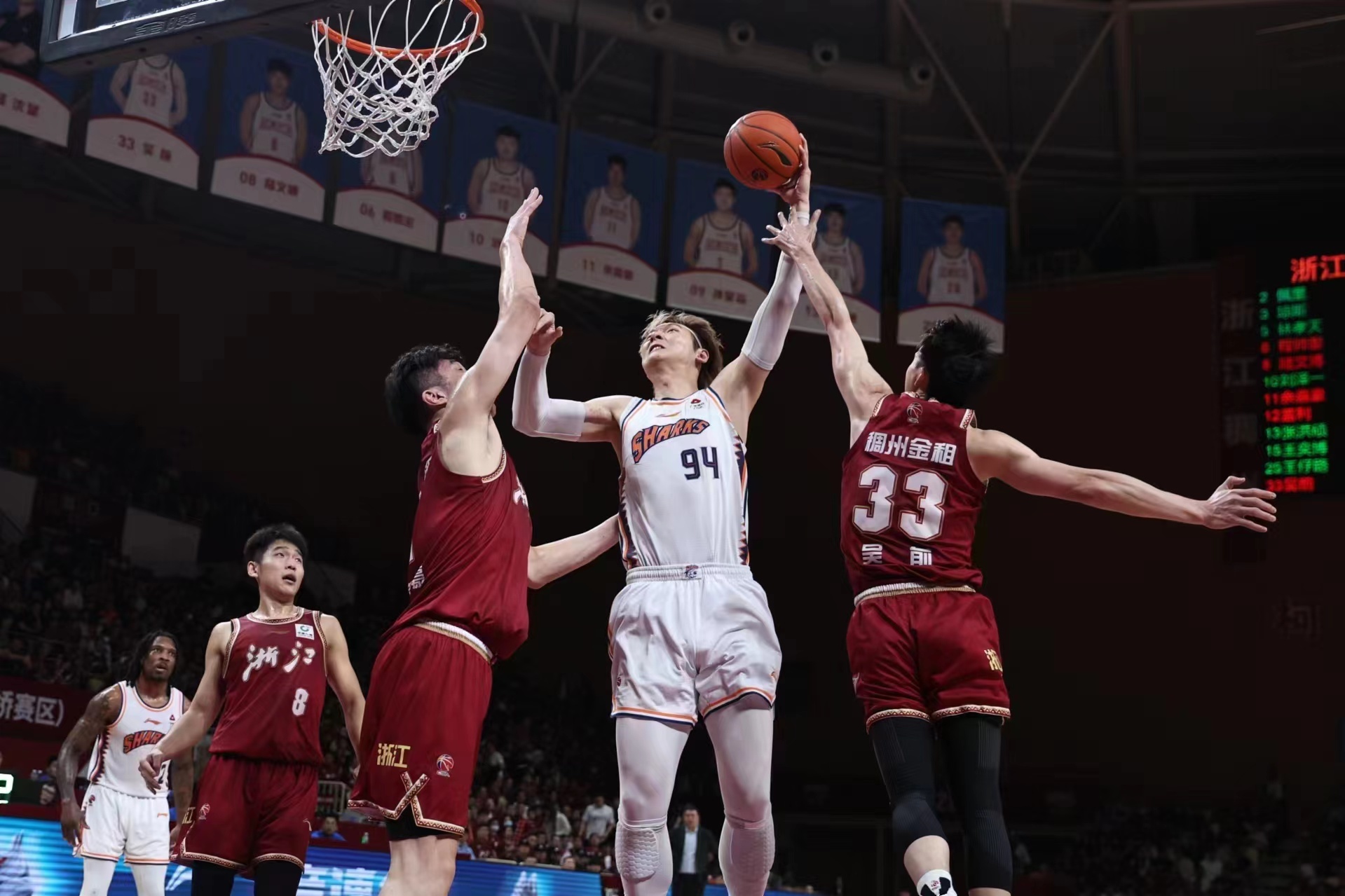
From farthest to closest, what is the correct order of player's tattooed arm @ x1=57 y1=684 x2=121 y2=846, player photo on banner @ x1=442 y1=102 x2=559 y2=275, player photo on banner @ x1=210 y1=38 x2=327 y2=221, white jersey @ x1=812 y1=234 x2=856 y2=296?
white jersey @ x1=812 y1=234 x2=856 y2=296, player photo on banner @ x1=442 y1=102 x2=559 y2=275, player photo on banner @ x1=210 y1=38 x2=327 y2=221, player's tattooed arm @ x1=57 y1=684 x2=121 y2=846

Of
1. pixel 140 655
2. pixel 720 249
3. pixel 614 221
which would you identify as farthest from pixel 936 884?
pixel 720 249

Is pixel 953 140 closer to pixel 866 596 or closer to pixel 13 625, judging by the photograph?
pixel 13 625

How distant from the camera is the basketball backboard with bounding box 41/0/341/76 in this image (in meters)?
6.33

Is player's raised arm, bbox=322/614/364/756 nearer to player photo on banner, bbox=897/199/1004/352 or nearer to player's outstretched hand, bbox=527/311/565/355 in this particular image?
player's outstretched hand, bbox=527/311/565/355

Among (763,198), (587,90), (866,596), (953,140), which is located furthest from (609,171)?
(866,596)

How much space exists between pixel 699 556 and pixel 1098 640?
18.7m

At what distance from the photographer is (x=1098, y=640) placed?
22250mm

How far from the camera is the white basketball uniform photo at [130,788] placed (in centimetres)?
842

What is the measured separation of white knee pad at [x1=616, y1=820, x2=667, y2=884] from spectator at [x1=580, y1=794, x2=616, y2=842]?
13.7m

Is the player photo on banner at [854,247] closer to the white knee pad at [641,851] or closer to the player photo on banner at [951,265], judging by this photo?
the player photo on banner at [951,265]

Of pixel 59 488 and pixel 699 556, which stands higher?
pixel 59 488

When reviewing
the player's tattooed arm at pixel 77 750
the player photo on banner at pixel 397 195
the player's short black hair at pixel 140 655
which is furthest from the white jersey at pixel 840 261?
the player's tattooed arm at pixel 77 750

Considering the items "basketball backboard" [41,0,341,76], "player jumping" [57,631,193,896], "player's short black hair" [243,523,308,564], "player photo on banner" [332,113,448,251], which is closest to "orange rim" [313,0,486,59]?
"basketball backboard" [41,0,341,76]

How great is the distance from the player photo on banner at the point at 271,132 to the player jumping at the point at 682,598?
1195 cm
